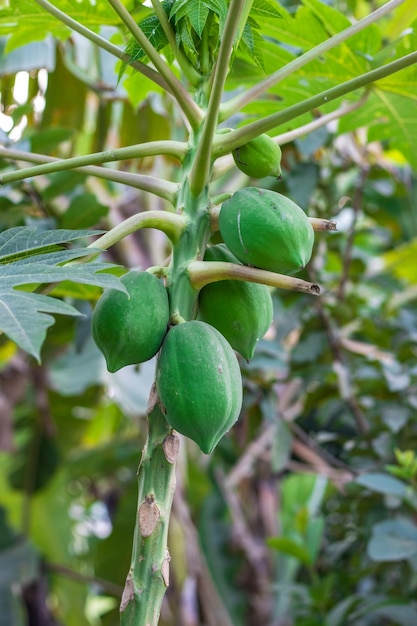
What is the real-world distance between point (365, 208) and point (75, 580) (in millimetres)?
1199

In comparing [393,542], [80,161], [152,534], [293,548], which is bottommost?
[293,548]

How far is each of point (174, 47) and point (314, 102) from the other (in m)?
0.15

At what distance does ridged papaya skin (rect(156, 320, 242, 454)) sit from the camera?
1.86 ft

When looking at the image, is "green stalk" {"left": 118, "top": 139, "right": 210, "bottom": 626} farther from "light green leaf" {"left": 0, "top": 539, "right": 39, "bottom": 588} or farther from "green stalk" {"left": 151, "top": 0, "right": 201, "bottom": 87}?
"light green leaf" {"left": 0, "top": 539, "right": 39, "bottom": 588}

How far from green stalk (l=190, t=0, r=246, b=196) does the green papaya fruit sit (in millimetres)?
31

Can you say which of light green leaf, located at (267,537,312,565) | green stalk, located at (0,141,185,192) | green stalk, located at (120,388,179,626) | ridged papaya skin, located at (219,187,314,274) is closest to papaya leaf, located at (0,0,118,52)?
green stalk, located at (0,141,185,192)

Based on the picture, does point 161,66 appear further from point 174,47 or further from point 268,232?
point 268,232

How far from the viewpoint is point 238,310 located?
636 mm

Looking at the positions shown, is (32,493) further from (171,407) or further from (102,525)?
(171,407)

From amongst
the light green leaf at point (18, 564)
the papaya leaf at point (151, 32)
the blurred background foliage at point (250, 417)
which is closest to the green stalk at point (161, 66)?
the papaya leaf at point (151, 32)

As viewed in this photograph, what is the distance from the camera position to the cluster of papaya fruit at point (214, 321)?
0.57 metres

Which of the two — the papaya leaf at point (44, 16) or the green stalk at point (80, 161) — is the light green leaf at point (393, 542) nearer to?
the green stalk at point (80, 161)

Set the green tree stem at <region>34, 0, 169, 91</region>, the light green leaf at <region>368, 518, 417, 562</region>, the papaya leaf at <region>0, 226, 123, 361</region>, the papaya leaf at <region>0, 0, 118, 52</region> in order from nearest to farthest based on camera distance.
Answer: the papaya leaf at <region>0, 226, 123, 361</region> < the green tree stem at <region>34, 0, 169, 91</region> < the papaya leaf at <region>0, 0, 118, 52</region> < the light green leaf at <region>368, 518, 417, 562</region>

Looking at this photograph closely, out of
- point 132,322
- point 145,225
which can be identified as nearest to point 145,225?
point 145,225
